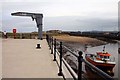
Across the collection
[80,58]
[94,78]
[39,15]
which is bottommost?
[94,78]

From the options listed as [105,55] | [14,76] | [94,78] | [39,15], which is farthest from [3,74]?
[105,55]

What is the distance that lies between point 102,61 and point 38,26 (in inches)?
388

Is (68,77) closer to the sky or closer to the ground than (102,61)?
closer to the sky

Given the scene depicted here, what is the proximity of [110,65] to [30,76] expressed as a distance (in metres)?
26.5

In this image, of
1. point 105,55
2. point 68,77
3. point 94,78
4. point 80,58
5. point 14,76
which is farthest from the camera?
point 105,55

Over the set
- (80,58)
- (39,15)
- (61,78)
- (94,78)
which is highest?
(39,15)

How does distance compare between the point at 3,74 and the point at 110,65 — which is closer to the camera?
the point at 3,74

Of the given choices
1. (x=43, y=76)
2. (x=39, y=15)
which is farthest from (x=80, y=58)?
(x=39, y=15)

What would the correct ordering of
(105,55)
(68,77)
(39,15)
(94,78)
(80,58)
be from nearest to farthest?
(80,58)
(68,77)
(94,78)
(39,15)
(105,55)

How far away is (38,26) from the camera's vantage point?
32.8m

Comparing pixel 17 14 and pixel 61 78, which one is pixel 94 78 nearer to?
pixel 17 14

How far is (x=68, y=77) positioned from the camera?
6.95 meters

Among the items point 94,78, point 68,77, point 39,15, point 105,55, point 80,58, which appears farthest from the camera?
point 105,55

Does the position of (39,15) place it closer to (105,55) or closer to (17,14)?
(17,14)
